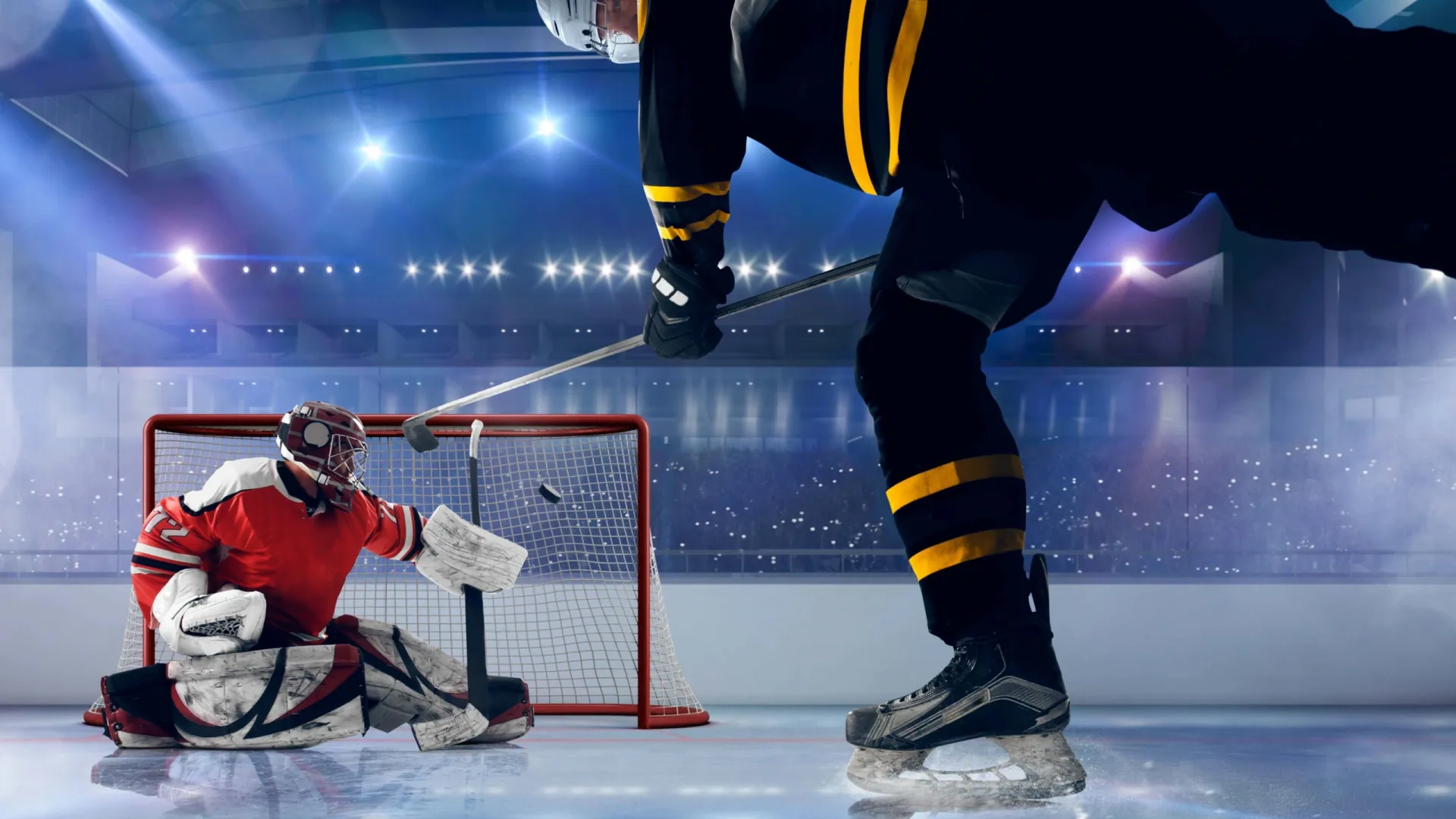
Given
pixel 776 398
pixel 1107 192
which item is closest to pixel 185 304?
pixel 776 398

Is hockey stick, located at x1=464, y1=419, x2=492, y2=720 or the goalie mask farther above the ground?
the goalie mask

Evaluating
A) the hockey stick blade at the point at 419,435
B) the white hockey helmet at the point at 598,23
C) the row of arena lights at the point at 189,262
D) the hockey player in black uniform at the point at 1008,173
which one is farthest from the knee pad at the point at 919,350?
the row of arena lights at the point at 189,262

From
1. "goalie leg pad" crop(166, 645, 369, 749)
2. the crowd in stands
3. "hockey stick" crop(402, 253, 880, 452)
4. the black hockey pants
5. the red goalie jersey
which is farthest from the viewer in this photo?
the crowd in stands

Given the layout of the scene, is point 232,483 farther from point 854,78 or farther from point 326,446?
point 854,78

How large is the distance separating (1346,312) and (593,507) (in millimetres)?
3274

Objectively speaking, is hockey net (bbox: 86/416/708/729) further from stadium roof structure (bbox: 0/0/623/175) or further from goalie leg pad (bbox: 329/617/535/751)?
stadium roof structure (bbox: 0/0/623/175)

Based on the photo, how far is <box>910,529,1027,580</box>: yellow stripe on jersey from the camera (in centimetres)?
112

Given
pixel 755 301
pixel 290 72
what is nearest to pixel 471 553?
pixel 755 301

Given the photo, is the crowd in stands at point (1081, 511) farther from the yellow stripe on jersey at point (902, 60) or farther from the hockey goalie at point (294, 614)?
the yellow stripe on jersey at point (902, 60)

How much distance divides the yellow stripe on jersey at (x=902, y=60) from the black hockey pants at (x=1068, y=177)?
0.02 m

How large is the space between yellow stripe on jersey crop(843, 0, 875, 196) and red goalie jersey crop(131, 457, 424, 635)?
61.7 inches

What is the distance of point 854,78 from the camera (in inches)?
45.4

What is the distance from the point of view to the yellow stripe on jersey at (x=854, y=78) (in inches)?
45.2

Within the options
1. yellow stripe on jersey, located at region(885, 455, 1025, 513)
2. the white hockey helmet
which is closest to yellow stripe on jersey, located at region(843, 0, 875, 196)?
yellow stripe on jersey, located at region(885, 455, 1025, 513)
